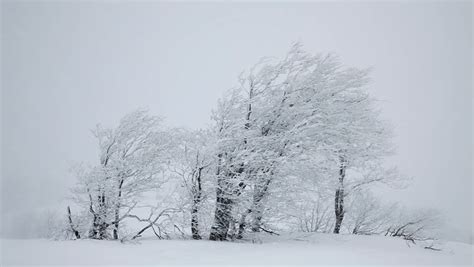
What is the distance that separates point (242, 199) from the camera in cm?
1129

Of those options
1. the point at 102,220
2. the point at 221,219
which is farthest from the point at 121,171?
the point at 221,219

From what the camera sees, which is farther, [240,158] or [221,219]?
[221,219]

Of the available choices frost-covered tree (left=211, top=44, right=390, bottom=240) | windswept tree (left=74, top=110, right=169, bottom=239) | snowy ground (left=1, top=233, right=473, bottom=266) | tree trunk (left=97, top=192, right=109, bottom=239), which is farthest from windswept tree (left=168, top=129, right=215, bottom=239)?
tree trunk (left=97, top=192, right=109, bottom=239)

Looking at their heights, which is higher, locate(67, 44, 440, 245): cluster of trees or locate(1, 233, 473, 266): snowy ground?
locate(67, 44, 440, 245): cluster of trees

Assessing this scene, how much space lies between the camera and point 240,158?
11258 mm

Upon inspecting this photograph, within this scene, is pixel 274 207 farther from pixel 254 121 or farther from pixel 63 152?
pixel 63 152

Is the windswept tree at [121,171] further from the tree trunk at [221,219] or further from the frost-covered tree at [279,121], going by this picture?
the frost-covered tree at [279,121]

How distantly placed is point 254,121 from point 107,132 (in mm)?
5345

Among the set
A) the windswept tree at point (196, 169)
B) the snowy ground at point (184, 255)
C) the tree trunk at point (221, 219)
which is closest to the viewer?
the snowy ground at point (184, 255)

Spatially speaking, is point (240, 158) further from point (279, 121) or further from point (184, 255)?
point (184, 255)

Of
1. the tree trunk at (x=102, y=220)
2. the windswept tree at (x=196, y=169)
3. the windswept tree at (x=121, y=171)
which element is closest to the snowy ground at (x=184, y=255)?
the windswept tree at (x=196, y=169)

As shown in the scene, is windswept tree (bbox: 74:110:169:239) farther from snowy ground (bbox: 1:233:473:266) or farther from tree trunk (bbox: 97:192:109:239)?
snowy ground (bbox: 1:233:473:266)

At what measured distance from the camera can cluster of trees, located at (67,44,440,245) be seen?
1126 centimetres

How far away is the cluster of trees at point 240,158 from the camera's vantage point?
36.9ft
